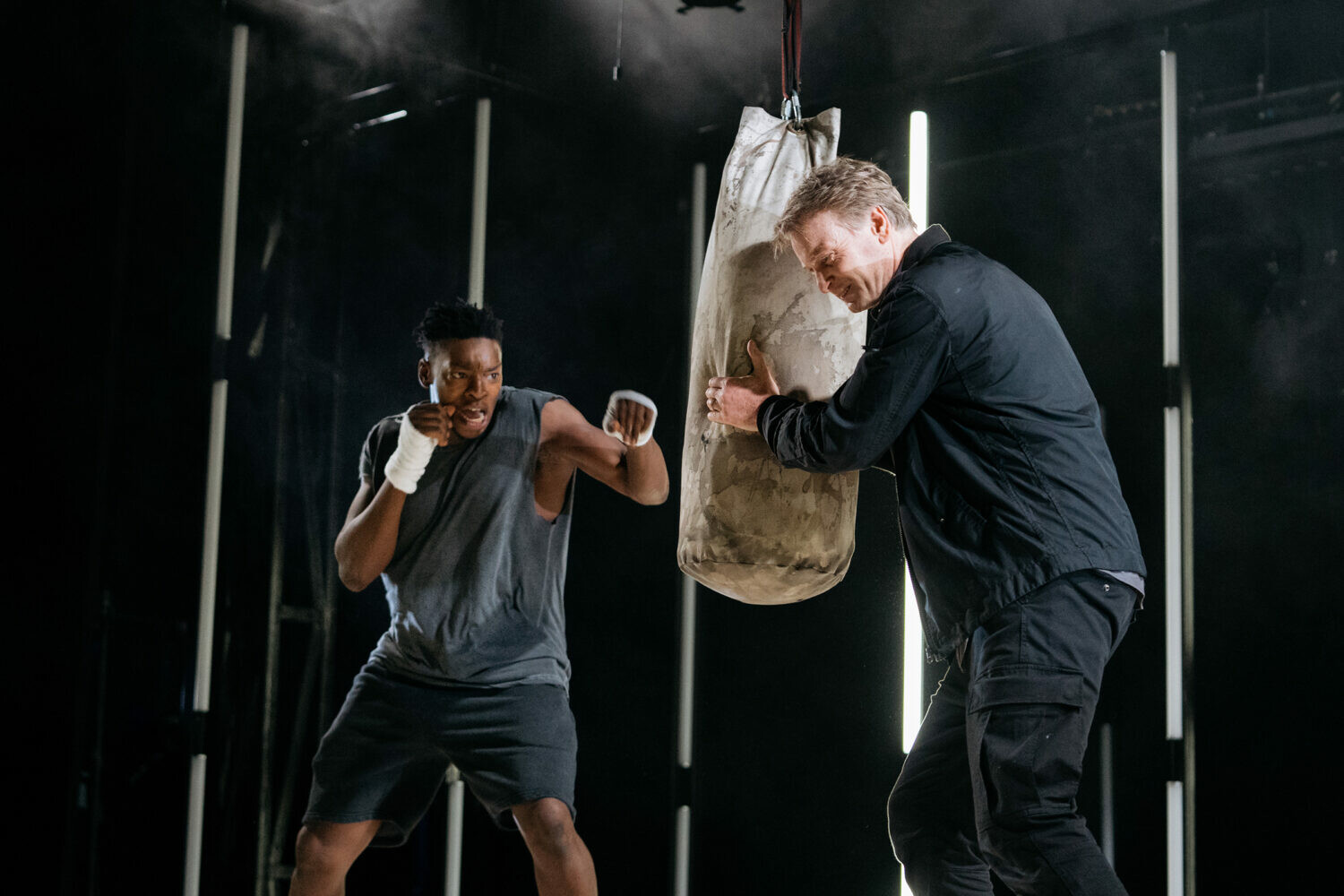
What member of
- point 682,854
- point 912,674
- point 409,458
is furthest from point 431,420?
point 682,854

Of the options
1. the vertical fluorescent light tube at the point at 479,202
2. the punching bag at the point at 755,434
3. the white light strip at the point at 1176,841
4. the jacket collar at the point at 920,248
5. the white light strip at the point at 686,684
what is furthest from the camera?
the white light strip at the point at 686,684

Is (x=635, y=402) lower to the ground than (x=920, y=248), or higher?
lower

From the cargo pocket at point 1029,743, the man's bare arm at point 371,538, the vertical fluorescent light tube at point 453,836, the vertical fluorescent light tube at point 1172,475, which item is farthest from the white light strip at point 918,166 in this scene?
the vertical fluorescent light tube at point 453,836

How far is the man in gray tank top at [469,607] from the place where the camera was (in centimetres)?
234

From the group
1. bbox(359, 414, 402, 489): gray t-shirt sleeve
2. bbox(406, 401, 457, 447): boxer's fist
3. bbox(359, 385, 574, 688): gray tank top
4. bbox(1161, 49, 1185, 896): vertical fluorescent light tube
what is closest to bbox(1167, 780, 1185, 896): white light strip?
bbox(1161, 49, 1185, 896): vertical fluorescent light tube

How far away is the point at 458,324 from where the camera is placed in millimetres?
2615

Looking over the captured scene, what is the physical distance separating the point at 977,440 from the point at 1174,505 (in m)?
1.06

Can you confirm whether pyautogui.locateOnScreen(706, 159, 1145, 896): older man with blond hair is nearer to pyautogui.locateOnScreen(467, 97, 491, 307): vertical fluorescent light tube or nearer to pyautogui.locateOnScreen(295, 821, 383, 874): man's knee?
pyautogui.locateOnScreen(295, 821, 383, 874): man's knee

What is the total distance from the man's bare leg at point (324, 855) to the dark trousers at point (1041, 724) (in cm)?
130

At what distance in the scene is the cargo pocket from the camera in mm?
1607

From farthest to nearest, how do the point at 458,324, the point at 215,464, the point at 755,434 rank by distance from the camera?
the point at 215,464 < the point at 458,324 < the point at 755,434

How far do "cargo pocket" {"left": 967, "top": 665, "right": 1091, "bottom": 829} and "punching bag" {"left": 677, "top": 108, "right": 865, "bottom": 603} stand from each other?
1.62 feet

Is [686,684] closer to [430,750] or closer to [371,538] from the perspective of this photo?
[430,750]

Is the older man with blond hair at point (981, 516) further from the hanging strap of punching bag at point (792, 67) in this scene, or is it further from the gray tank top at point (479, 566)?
the gray tank top at point (479, 566)
